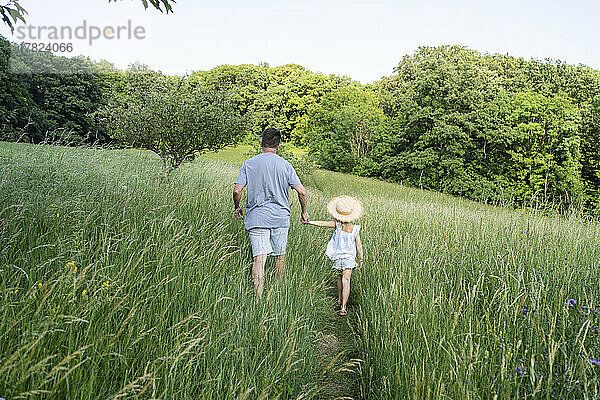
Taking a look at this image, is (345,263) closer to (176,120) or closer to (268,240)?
(268,240)

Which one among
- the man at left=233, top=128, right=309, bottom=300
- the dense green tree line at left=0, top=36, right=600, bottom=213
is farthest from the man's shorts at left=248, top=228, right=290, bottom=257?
Answer: the dense green tree line at left=0, top=36, right=600, bottom=213

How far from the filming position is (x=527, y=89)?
31000 millimetres

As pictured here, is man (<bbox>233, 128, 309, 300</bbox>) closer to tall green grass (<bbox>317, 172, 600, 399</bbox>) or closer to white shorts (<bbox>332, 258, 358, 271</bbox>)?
white shorts (<bbox>332, 258, 358, 271</bbox>)

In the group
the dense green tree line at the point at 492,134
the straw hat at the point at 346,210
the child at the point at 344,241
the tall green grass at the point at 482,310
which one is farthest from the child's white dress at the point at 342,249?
the dense green tree line at the point at 492,134

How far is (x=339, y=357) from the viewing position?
12.5 feet

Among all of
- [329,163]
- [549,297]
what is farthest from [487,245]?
[329,163]

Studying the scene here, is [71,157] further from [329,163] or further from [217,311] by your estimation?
[329,163]

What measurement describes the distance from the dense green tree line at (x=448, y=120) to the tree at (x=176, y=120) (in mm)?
211

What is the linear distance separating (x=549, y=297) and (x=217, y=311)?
2983 millimetres

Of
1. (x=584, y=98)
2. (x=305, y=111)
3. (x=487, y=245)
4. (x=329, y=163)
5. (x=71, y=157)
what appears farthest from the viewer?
(x=305, y=111)

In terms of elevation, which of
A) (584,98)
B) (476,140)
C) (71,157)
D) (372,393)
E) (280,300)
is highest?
(584,98)

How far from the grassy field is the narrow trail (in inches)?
0.9

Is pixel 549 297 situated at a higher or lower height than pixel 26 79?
lower

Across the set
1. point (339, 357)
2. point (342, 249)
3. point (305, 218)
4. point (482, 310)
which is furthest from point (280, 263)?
point (482, 310)
